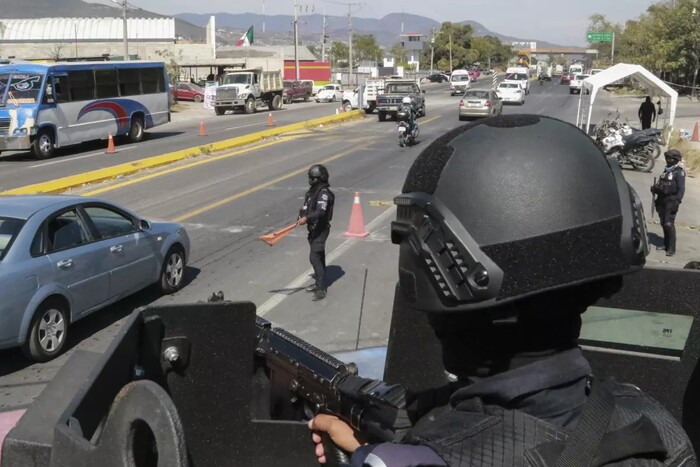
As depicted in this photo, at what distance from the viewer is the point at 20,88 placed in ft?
70.6

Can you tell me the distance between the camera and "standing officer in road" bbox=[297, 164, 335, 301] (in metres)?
8.41

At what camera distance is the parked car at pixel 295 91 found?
173ft

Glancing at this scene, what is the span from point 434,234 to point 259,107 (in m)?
46.3

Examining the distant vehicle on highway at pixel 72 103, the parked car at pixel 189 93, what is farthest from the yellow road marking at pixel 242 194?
the parked car at pixel 189 93

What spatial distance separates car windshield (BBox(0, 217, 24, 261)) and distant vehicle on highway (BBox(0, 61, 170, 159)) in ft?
52.5

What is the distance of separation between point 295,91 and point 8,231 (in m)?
48.1

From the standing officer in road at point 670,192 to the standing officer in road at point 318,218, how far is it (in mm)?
4983

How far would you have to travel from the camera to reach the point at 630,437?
125 cm

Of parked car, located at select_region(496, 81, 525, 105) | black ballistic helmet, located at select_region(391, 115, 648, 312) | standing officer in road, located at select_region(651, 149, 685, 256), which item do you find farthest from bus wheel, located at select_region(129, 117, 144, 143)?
black ballistic helmet, located at select_region(391, 115, 648, 312)

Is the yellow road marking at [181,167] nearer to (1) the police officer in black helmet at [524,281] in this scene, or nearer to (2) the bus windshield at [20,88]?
(2) the bus windshield at [20,88]

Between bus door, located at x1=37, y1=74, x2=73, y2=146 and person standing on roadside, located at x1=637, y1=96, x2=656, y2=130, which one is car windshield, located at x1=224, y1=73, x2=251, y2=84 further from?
person standing on roadside, located at x1=637, y1=96, x2=656, y2=130

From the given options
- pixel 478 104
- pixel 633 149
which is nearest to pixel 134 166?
pixel 633 149

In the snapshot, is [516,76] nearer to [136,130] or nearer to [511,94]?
[511,94]

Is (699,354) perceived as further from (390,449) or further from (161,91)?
(161,91)
